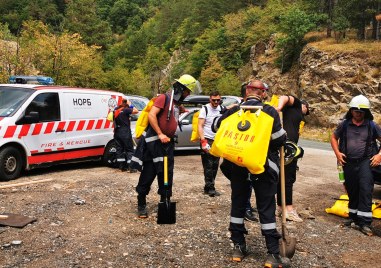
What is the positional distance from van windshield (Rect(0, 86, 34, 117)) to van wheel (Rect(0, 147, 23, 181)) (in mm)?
709

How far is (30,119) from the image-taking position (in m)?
7.67

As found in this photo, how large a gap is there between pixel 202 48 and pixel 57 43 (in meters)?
25.5

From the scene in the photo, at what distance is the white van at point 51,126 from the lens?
751 centimetres

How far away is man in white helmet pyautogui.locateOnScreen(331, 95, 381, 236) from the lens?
5348 millimetres

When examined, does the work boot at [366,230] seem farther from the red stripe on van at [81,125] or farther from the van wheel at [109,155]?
the red stripe on van at [81,125]

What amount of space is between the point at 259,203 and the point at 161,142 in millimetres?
1838

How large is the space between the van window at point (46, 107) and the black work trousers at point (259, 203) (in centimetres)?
522

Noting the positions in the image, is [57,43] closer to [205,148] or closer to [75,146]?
[75,146]

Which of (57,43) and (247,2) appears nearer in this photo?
(57,43)

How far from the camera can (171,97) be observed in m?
5.38

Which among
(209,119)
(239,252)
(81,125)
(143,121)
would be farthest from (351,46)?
(239,252)

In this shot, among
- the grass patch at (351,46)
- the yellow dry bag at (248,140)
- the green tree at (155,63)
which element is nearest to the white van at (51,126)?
the yellow dry bag at (248,140)

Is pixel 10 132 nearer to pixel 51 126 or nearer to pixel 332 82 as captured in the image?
pixel 51 126

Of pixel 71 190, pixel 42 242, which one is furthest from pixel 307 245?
pixel 71 190
